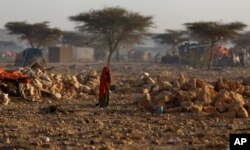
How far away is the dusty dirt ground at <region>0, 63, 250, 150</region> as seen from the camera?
27.8 ft

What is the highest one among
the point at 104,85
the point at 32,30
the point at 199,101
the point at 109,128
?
the point at 32,30

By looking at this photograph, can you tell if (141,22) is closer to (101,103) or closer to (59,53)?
(59,53)

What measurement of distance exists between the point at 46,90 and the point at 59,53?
3197 cm

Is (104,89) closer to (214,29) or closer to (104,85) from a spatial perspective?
(104,85)

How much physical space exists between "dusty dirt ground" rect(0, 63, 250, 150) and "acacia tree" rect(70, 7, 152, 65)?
24790 millimetres

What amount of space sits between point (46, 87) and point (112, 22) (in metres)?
22.4

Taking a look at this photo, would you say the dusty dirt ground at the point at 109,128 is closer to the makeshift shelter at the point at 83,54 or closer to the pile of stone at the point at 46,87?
the pile of stone at the point at 46,87

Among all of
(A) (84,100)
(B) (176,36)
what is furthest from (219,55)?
(A) (84,100)

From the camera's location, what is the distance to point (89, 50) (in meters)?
62.3

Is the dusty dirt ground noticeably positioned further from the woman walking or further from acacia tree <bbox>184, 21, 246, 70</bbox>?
acacia tree <bbox>184, 21, 246, 70</bbox>

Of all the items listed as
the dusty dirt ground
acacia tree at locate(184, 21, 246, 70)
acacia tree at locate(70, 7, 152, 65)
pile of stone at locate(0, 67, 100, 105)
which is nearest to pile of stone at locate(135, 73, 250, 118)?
the dusty dirt ground

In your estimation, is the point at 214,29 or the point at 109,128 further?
the point at 214,29

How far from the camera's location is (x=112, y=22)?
38188 mm

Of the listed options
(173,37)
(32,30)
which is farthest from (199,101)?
(173,37)
